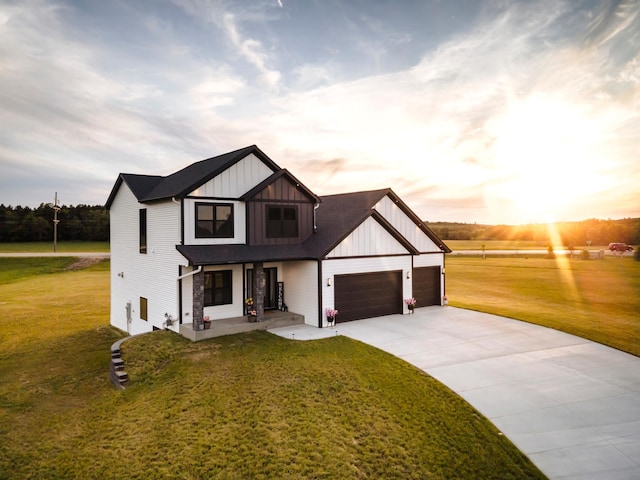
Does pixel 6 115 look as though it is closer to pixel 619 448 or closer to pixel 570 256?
pixel 619 448

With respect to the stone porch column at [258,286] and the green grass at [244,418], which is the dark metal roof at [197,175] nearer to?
the stone porch column at [258,286]

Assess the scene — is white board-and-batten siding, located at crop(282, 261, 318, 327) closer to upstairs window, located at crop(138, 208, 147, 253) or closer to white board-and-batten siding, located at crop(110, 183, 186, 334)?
white board-and-batten siding, located at crop(110, 183, 186, 334)

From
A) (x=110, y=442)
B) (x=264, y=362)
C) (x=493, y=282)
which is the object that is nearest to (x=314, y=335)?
(x=264, y=362)

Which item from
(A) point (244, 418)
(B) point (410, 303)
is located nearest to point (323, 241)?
(B) point (410, 303)

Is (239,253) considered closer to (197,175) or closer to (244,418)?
(197,175)

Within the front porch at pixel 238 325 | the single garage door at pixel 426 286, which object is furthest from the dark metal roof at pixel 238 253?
the single garage door at pixel 426 286

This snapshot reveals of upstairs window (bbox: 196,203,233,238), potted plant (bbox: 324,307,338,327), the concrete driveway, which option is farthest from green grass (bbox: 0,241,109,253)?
the concrete driveway
